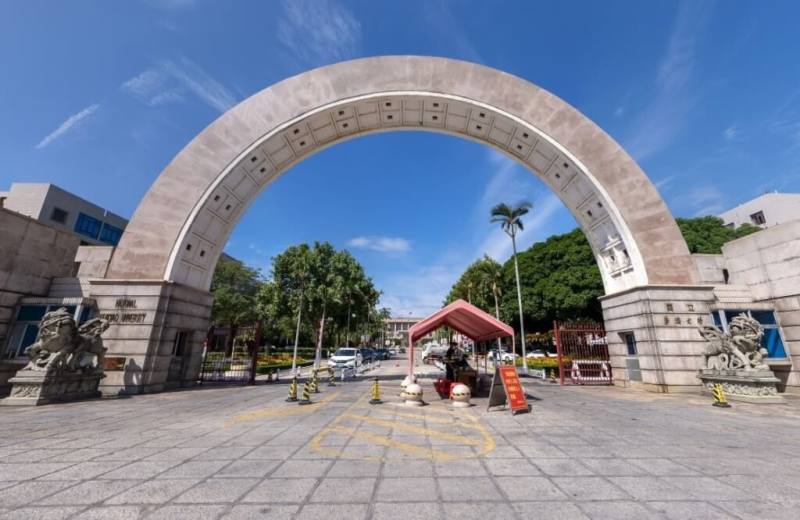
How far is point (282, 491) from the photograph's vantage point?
4.26m

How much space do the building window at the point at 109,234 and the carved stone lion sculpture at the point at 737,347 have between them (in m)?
66.3

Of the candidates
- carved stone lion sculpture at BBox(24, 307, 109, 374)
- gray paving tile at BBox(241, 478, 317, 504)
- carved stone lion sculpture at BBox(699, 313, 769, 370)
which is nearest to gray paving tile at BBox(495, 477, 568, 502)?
gray paving tile at BBox(241, 478, 317, 504)

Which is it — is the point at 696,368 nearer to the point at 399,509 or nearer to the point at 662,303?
the point at 662,303

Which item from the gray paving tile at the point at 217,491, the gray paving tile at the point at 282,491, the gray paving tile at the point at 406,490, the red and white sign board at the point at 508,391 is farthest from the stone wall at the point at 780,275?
the gray paving tile at the point at 217,491

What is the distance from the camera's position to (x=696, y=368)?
14.7 m

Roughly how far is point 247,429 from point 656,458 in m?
8.39

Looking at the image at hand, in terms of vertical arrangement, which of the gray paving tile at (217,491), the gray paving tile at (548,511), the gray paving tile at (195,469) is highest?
the gray paving tile at (548,511)

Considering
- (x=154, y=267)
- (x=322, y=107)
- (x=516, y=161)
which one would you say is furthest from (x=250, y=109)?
(x=516, y=161)

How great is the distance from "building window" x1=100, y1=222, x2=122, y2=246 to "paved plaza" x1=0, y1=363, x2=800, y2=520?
50.8 meters

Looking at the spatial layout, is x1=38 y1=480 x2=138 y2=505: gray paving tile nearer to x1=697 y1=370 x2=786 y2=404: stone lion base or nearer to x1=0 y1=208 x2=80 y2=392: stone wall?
x1=0 y1=208 x2=80 y2=392: stone wall

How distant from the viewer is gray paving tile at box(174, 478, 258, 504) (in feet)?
13.2

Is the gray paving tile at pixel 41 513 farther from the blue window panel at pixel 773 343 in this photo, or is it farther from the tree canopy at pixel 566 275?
the tree canopy at pixel 566 275

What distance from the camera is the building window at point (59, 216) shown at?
4116 cm

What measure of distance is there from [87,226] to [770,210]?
97.5 meters
